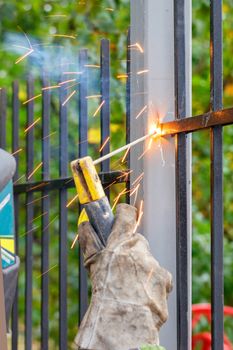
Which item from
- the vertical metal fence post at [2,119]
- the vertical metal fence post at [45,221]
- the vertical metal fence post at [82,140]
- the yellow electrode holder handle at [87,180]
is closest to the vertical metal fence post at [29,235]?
the vertical metal fence post at [45,221]

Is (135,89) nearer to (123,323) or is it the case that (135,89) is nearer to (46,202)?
(123,323)

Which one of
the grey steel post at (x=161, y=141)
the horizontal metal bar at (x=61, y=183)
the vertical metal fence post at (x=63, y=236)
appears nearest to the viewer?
the grey steel post at (x=161, y=141)

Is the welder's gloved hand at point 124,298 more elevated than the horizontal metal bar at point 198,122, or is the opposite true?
the horizontal metal bar at point 198,122

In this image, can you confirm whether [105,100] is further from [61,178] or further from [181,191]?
[181,191]

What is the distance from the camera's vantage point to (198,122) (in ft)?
6.26

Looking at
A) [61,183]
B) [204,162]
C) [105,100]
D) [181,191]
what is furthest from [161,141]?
[204,162]

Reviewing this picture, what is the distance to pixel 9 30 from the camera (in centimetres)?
538

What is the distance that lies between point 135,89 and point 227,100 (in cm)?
372

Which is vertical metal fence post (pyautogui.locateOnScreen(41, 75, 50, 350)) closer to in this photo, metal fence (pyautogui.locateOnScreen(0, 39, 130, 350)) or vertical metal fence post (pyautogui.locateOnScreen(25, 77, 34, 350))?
metal fence (pyautogui.locateOnScreen(0, 39, 130, 350))

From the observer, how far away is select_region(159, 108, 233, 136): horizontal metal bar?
1788 mm

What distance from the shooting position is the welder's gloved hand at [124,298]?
5.49 feet

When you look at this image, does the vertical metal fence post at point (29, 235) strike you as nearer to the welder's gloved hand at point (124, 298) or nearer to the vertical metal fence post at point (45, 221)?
the vertical metal fence post at point (45, 221)

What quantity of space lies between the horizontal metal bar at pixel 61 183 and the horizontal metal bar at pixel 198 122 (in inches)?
13.8

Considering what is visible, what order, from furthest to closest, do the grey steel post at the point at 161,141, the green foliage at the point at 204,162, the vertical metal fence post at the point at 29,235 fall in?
1. the green foliage at the point at 204,162
2. the vertical metal fence post at the point at 29,235
3. the grey steel post at the point at 161,141
